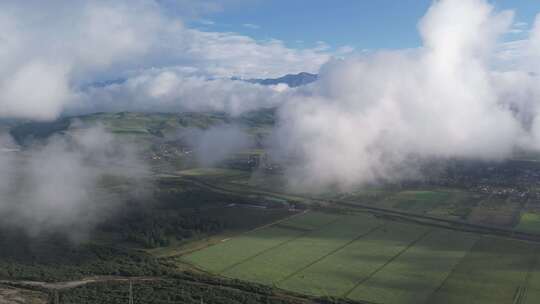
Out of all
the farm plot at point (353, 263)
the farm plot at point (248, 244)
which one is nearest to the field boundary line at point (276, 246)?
the farm plot at point (248, 244)

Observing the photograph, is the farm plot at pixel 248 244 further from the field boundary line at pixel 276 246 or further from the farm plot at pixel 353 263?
the farm plot at pixel 353 263

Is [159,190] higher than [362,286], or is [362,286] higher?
[159,190]

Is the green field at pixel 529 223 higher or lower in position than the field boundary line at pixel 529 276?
higher

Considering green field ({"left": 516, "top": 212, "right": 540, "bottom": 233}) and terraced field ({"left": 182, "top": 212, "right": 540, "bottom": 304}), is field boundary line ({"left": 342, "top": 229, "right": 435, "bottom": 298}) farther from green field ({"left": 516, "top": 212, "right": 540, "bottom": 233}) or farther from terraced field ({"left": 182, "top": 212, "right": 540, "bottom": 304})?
green field ({"left": 516, "top": 212, "right": 540, "bottom": 233})

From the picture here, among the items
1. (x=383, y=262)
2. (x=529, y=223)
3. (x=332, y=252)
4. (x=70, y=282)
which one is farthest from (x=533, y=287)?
(x=70, y=282)

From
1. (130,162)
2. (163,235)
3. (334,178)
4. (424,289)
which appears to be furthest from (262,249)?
(130,162)

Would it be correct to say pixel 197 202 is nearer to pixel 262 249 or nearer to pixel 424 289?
pixel 262 249
